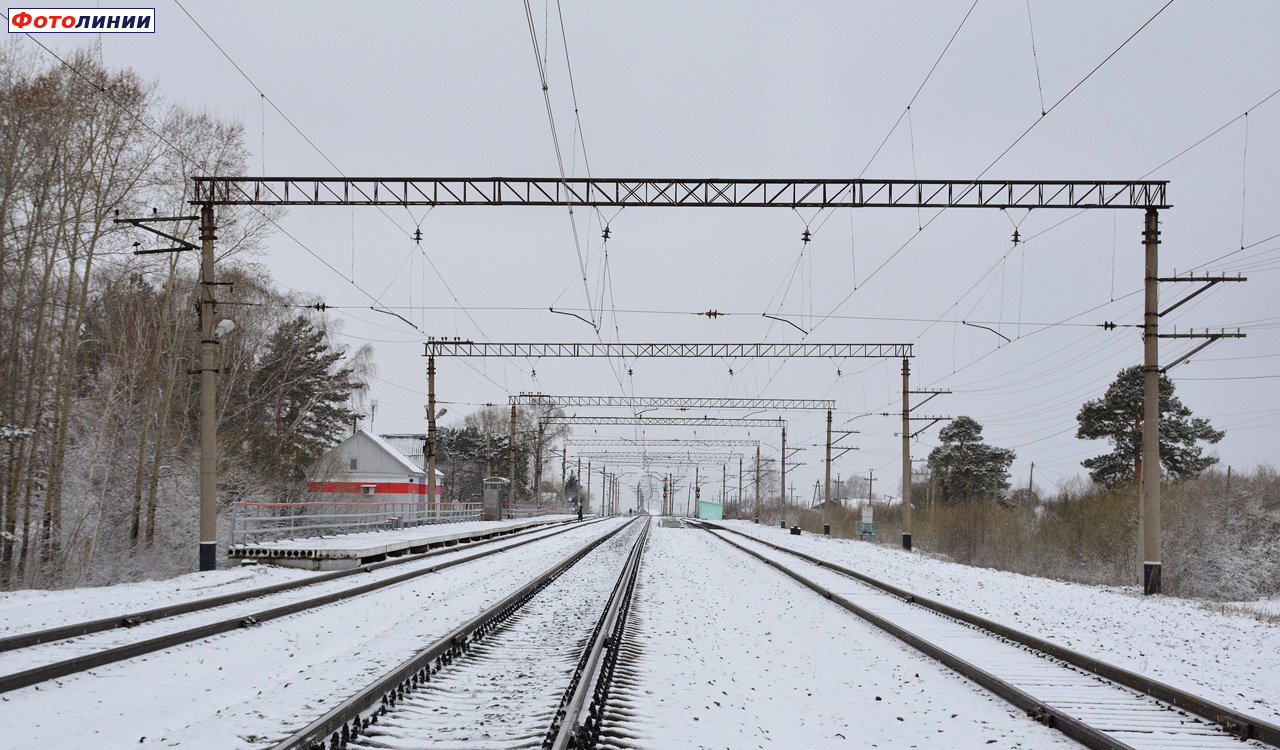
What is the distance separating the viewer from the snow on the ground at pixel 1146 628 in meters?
9.10

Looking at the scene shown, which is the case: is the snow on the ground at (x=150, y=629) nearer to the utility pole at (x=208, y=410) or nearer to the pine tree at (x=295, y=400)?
the utility pole at (x=208, y=410)

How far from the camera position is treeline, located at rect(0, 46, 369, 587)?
2225 cm

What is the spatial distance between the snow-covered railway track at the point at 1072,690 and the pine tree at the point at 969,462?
64.9 meters

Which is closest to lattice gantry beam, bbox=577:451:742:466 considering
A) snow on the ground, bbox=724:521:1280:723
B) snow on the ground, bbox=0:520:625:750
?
snow on the ground, bbox=724:521:1280:723

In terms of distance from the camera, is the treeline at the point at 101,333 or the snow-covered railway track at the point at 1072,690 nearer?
the snow-covered railway track at the point at 1072,690

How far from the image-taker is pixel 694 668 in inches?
363

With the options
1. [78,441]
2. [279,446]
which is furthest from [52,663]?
[279,446]

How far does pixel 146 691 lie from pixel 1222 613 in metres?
16.5

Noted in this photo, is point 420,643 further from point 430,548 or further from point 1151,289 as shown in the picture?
point 430,548

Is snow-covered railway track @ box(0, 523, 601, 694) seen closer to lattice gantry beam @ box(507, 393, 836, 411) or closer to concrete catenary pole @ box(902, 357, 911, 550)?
concrete catenary pole @ box(902, 357, 911, 550)

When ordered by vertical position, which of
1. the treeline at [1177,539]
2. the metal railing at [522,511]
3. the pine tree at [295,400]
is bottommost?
the metal railing at [522,511]

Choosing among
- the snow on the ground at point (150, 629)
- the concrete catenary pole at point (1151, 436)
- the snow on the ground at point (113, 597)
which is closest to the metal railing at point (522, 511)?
the snow on the ground at point (113, 597)

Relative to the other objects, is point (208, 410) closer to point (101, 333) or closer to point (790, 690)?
point (790, 690)

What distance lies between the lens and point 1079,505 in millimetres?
42062
